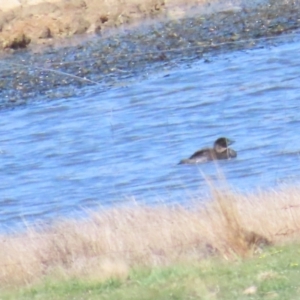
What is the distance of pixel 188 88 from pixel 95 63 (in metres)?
4.19

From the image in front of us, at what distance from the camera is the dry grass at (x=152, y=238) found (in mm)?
8484

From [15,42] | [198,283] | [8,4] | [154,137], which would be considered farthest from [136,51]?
[198,283]

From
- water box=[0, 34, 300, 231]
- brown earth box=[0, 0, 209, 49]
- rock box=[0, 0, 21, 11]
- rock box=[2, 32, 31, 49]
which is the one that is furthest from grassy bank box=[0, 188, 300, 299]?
rock box=[0, 0, 21, 11]

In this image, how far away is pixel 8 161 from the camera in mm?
20344

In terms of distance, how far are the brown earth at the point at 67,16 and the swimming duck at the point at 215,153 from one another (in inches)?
676

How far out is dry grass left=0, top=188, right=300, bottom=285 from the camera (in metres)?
8.48

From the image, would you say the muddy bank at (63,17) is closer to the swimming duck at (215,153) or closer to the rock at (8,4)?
the rock at (8,4)

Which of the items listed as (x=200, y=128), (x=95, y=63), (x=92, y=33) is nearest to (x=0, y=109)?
(x=95, y=63)

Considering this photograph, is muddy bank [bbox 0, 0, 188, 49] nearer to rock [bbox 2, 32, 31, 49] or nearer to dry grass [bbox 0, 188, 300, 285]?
rock [bbox 2, 32, 31, 49]

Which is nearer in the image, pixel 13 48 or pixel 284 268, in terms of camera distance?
pixel 284 268

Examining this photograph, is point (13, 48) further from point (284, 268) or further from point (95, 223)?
point (284, 268)

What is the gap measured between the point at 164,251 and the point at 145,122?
13.2 meters

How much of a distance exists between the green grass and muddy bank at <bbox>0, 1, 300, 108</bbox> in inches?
640

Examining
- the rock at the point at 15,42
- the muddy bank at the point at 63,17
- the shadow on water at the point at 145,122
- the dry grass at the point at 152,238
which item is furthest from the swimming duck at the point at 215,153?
the muddy bank at the point at 63,17
